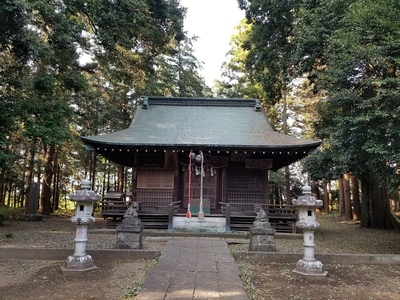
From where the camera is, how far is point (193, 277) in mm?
4938

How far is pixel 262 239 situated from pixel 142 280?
3.28m

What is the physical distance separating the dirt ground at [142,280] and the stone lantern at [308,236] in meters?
0.17

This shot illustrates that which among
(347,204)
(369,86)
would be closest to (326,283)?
(369,86)

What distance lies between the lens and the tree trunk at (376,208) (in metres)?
14.4

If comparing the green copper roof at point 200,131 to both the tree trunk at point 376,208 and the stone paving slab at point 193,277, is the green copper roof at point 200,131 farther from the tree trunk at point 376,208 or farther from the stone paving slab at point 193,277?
the stone paving slab at point 193,277

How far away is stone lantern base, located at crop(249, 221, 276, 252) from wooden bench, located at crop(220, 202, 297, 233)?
389 centimetres

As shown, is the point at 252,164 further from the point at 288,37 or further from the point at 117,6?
the point at 117,6

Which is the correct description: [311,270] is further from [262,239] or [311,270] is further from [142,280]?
[142,280]

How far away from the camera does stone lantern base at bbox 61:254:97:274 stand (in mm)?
5457

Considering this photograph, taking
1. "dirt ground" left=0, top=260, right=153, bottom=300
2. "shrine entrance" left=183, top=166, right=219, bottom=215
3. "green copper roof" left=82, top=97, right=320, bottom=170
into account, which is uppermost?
"green copper roof" left=82, top=97, right=320, bottom=170

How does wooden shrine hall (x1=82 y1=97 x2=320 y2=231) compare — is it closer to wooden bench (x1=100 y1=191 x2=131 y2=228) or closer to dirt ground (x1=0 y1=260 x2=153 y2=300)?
wooden bench (x1=100 y1=191 x2=131 y2=228)

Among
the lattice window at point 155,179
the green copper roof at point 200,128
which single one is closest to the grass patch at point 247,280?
the green copper roof at point 200,128

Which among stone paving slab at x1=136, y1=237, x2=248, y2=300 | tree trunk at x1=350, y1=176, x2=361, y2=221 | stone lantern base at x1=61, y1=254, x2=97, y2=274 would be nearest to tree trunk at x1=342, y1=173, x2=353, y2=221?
tree trunk at x1=350, y1=176, x2=361, y2=221

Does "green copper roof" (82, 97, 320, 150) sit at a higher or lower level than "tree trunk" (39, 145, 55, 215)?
higher
